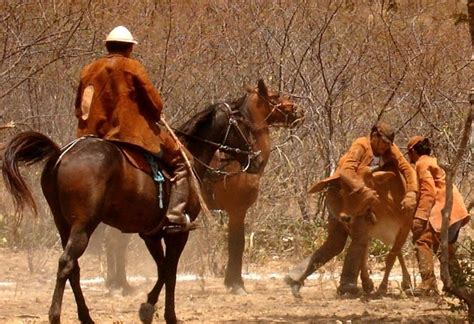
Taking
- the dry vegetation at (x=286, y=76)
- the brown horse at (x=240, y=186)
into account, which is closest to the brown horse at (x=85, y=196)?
the brown horse at (x=240, y=186)

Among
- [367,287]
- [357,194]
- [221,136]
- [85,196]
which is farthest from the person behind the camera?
[367,287]

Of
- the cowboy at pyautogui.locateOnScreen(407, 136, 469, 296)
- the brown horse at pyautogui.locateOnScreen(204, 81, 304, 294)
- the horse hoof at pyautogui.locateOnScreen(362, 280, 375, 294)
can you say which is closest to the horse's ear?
the brown horse at pyautogui.locateOnScreen(204, 81, 304, 294)

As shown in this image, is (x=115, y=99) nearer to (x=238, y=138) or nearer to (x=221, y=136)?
(x=221, y=136)

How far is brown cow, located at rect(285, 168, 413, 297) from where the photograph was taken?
1170 cm

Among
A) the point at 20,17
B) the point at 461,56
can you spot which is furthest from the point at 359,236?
the point at 461,56

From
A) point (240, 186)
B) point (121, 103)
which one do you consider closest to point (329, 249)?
point (240, 186)

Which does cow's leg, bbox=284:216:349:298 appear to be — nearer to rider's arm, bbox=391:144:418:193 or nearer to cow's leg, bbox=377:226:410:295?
cow's leg, bbox=377:226:410:295

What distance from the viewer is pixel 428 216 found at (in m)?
11.6

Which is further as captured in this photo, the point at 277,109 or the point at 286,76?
the point at 286,76

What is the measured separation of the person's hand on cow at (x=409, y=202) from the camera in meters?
11.4

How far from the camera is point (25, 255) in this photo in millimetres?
16156

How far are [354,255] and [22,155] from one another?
423cm

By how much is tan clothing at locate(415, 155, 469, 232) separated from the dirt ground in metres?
0.83

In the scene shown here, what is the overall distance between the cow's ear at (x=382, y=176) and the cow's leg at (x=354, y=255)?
1.31 ft
